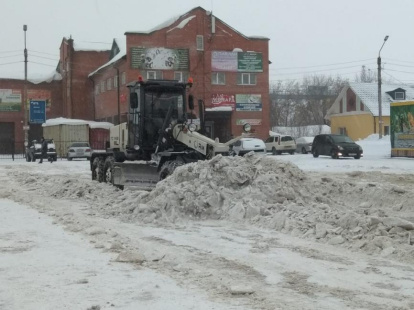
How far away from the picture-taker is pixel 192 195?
41.5ft

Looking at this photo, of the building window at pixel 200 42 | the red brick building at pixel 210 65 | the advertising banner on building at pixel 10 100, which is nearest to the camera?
the red brick building at pixel 210 65

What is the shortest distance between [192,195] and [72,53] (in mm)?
55422

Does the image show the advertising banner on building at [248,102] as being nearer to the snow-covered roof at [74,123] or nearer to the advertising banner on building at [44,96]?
the snow-covered roof at [74,123]

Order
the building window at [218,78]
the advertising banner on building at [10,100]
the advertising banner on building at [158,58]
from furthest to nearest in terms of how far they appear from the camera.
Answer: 1. the advertising banner on building at [10,100]
2. the building window at [218,78]
3. the advertising banner on building at [158,58]

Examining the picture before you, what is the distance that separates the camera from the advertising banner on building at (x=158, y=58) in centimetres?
5262

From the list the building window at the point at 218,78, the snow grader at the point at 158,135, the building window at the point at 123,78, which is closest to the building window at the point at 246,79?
the building window at the point at 218,78

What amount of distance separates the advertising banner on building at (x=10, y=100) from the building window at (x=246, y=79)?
2425 cm

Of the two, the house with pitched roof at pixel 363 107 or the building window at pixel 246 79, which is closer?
the building window at pixel 246 79

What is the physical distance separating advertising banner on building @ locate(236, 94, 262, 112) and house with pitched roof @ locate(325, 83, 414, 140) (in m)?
11.9

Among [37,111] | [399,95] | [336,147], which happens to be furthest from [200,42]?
[399,95]

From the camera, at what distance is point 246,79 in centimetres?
5625

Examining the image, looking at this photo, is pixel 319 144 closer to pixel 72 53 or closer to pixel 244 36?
pixel 244 36

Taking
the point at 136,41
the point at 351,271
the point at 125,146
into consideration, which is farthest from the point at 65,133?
the point at 351,271

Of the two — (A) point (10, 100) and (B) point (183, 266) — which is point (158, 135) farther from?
(A) point (10, 100)
